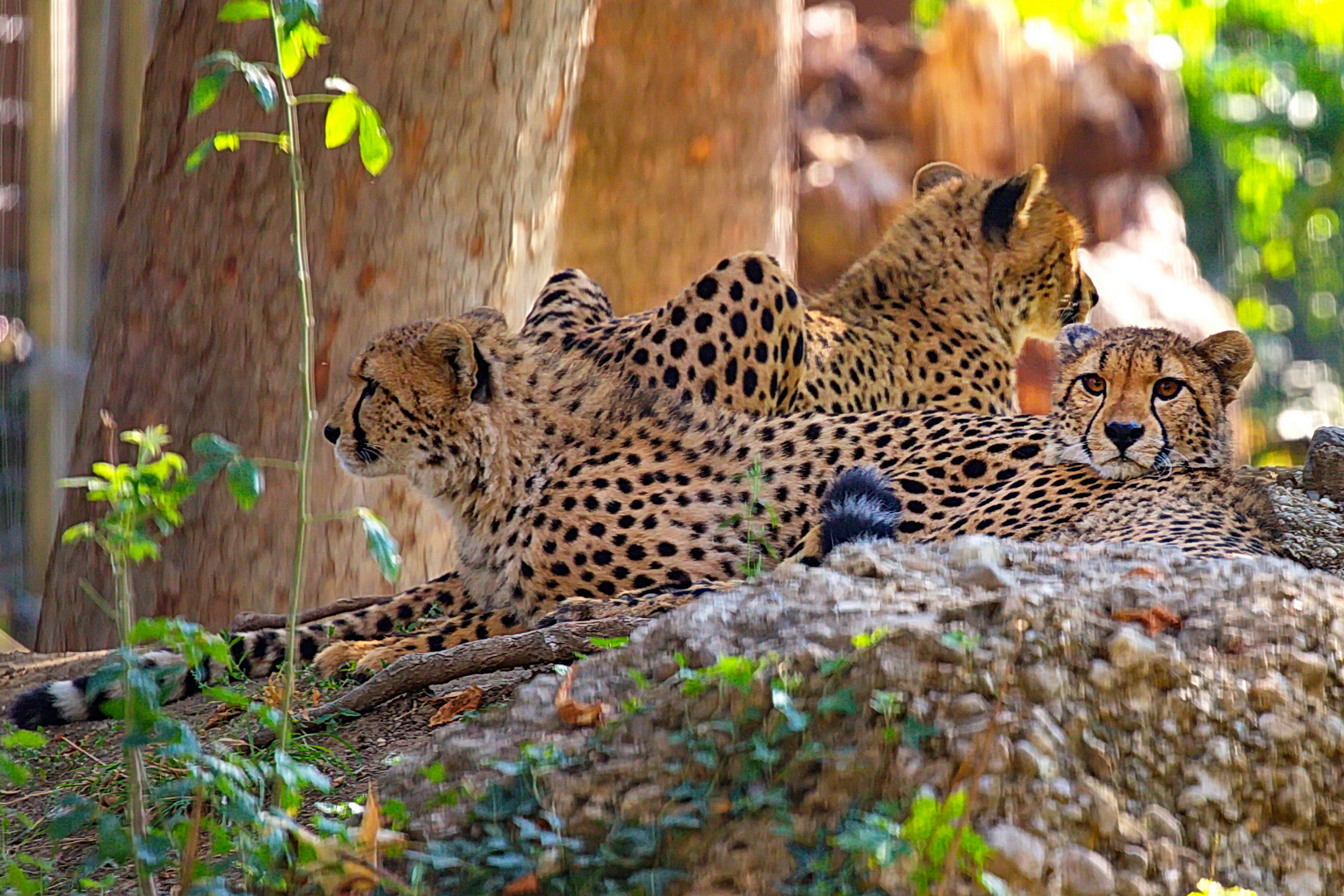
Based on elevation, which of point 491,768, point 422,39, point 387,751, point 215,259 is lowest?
point 387,751

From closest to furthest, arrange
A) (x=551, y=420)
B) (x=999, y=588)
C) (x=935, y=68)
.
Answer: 1. (x=999, y=588)
2. (x=551, y=420)
3. (x=935, y=68)

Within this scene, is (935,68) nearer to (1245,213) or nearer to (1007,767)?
(1245,213)

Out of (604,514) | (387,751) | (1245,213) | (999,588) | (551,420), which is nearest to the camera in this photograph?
(999,588)

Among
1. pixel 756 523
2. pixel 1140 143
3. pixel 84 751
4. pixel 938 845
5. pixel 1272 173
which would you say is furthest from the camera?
pixel 1272 173

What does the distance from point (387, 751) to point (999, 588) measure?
43.9 inches

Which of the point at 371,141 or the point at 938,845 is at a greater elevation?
the point at 371,141

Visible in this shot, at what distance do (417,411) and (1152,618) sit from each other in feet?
6.86

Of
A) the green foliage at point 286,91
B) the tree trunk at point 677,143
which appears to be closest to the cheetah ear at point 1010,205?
the tree trunk at point 677,143

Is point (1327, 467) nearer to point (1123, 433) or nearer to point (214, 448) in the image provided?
point (1123, 433)

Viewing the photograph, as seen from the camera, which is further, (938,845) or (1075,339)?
(1075,339)

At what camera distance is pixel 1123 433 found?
11.3 feet

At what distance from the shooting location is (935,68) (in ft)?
38.7

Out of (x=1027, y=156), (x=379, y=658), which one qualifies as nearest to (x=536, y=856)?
(x=379, y=658)

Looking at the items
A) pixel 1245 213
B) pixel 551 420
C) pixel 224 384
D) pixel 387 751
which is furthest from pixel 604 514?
pixel 1245 213
